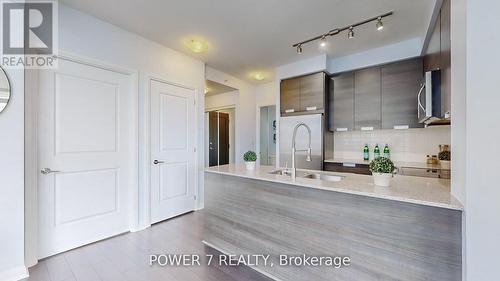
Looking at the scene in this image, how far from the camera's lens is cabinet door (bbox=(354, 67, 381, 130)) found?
3.26m

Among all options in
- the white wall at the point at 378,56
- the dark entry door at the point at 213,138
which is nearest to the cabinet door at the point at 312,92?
the white wall at the point at 378,56

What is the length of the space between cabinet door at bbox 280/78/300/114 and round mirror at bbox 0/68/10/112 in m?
3.48

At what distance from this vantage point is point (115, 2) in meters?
2.17

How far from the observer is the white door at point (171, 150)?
3078mm

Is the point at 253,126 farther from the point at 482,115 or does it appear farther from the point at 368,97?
the point at 482,115

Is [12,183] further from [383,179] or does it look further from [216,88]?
[216,88]

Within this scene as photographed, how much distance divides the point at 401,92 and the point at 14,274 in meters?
4.70

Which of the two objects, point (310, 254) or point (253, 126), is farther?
point (253, 126)

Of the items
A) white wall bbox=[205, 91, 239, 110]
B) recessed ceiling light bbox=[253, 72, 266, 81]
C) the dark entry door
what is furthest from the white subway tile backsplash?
the dark entry door

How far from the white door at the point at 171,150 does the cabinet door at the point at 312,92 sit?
190cm

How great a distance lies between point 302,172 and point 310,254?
830mm

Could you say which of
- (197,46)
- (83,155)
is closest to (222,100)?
(197,46)

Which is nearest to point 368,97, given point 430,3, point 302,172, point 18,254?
point 430,3

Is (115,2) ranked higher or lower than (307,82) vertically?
higher
